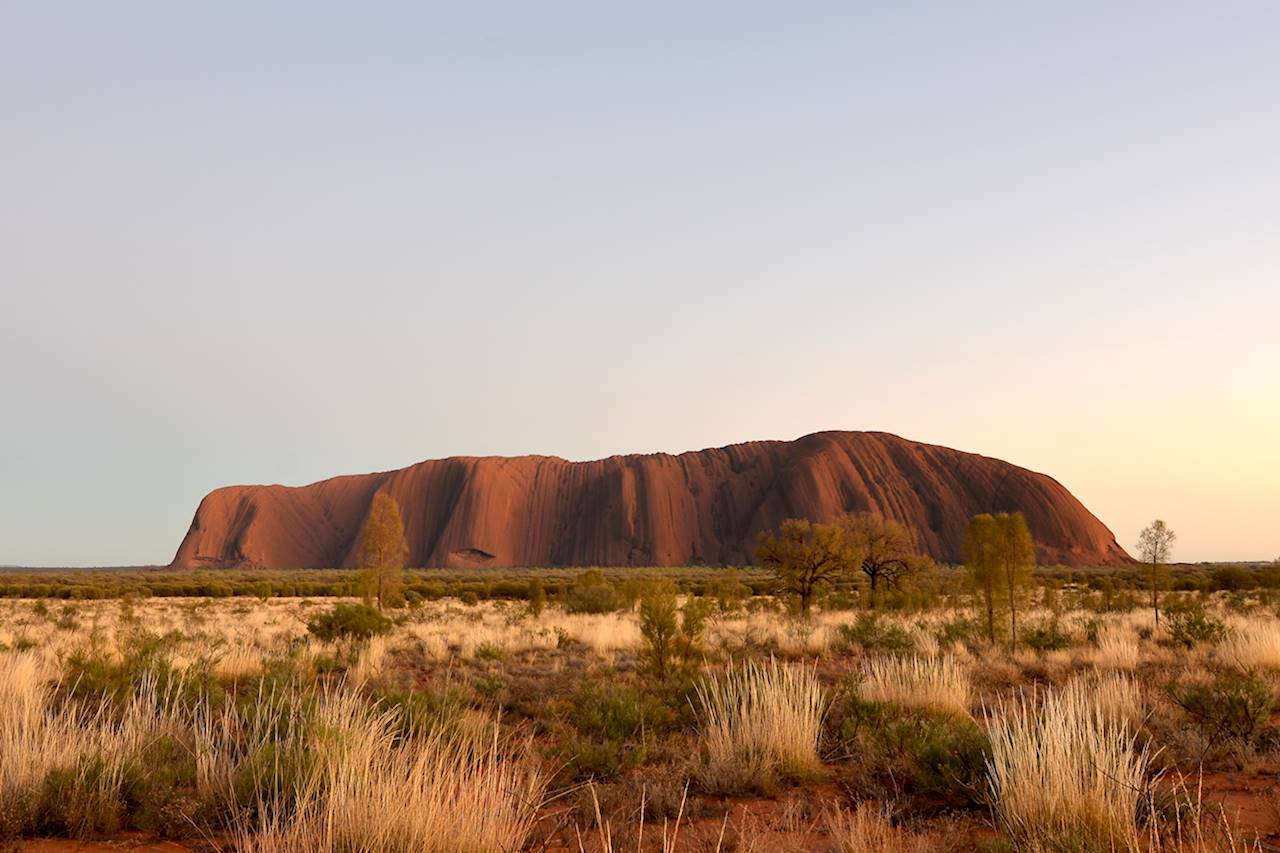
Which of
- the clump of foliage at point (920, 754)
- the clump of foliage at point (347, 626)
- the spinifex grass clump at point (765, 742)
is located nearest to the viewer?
the clump of foliage at point (920, 754)

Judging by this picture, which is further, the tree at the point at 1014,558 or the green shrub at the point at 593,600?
the green shrub at the point at 593,600

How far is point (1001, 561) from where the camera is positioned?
18688 millimetres

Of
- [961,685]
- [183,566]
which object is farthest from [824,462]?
[961,685]

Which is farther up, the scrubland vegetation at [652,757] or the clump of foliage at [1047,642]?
the scrubland vegetation at [652,757]

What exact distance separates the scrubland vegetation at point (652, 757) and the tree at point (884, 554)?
2097cm

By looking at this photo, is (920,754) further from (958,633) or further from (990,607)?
(990,607)

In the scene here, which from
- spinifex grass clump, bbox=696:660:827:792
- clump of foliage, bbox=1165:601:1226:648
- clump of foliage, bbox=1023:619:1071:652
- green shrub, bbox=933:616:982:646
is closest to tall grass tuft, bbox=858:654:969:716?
spinifex grass clump, bbox=696:660:827:792

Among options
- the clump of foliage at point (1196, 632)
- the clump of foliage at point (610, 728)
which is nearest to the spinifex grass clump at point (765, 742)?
the clump of foliage at point (610, 728)

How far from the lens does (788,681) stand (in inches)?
295

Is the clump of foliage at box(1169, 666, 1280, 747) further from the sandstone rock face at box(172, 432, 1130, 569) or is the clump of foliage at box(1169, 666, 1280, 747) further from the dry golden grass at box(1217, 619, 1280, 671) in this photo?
the sandstone rock face at box(172, 432, 1130, 569)

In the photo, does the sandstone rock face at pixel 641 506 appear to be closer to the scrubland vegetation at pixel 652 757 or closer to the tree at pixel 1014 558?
the tree at pixel 1014 558

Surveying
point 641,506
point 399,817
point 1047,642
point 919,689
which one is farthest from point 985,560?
point 641,506

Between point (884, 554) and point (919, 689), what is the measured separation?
27270 millimetres

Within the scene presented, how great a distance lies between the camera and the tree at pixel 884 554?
113 feet
